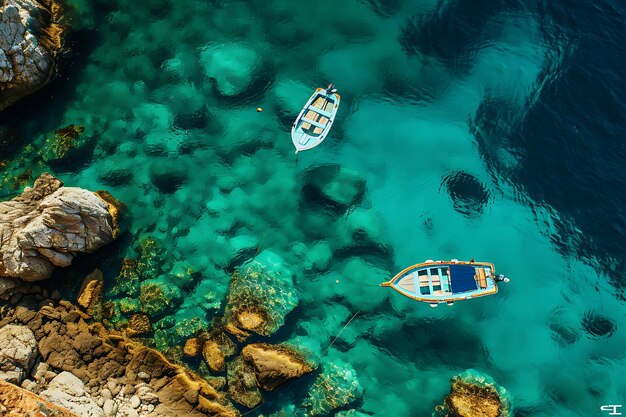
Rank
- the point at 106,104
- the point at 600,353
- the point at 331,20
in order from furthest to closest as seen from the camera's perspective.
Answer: the point at 331,20
the point at 106,104
the point at 600,353

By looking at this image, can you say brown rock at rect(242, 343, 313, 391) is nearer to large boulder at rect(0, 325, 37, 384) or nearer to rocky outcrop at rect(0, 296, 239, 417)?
rocky outcrop at rect(0, 296, 239, 417)

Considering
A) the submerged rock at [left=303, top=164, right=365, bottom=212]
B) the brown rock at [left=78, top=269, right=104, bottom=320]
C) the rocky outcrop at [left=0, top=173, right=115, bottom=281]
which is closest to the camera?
the rocky outcrop at [left=0, top=173, right=115, bottom=281]

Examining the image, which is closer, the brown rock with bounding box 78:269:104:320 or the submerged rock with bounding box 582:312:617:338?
the brown rock with bounding box 78:269:104:320

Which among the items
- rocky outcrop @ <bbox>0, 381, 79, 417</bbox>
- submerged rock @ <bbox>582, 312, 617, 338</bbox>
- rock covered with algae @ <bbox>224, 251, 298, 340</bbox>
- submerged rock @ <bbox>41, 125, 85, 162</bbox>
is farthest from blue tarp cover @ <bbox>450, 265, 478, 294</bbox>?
submerged rock @ <bbox>41, 125, 85, 162</bbox>

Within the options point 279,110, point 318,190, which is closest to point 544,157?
point 318,190

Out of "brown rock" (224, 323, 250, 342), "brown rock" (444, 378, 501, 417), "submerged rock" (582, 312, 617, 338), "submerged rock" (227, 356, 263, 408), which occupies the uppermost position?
"brown rock" (224, 323, 250, 342)

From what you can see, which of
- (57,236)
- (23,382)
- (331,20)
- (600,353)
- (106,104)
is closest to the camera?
(23,382)

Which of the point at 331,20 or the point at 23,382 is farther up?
the point at 331,20

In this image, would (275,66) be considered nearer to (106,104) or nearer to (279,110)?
(279,110)
